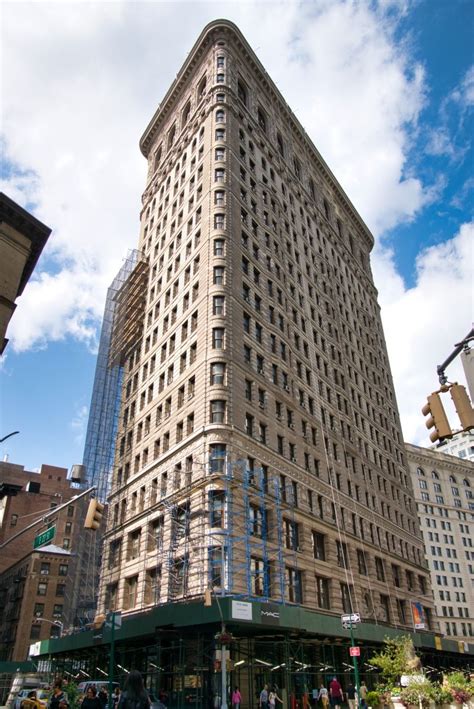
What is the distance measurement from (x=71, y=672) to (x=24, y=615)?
33.5m

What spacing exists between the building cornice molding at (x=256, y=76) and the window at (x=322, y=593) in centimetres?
5388

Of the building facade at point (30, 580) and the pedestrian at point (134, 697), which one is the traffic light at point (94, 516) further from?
the building facade at point (30, 580)

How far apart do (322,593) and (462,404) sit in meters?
35.0

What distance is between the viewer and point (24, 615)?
73.1m

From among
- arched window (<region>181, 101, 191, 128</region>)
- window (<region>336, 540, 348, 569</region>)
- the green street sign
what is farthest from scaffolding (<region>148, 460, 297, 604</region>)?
arched window (<region>181, 101, 191, 128</region>)

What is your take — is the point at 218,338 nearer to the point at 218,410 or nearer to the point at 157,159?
the point at 218,410

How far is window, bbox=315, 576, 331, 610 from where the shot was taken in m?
39.2

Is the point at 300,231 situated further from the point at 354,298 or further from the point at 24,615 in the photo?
the point at 24,615

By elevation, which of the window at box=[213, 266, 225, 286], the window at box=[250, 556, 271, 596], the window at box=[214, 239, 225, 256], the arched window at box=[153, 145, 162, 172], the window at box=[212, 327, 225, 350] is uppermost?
the arched window at box=[153, 145, 162, 172]

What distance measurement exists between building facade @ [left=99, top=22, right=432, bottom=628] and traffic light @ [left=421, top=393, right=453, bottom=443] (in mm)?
22735

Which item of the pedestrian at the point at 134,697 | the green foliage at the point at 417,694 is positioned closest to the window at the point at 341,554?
the green foliage at the point at 417,694

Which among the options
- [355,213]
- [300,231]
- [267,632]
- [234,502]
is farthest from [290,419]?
[355,213]

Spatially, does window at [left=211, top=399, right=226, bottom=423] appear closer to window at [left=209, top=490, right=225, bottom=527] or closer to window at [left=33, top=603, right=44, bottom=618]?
window at [left=209, top=490, right=225, bottom=527]

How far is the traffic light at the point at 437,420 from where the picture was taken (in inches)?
364
